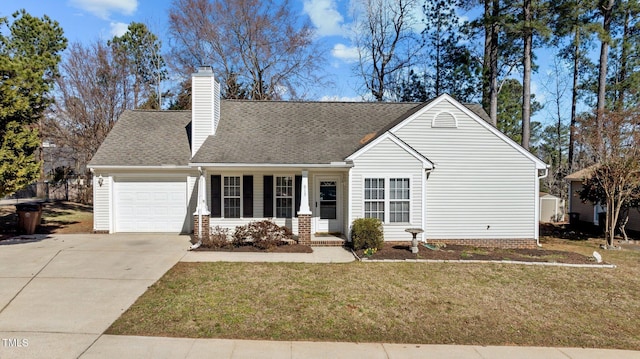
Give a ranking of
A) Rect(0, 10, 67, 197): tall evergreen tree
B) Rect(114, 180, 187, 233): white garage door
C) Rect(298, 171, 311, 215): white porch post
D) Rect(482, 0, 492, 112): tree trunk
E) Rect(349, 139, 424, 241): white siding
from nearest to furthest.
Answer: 1. Rect(0, 10, 67, 197): tall evergreen tree
2. Rect(349, 139, 424, 241): white siding
3. Rect(298, 171, 311, 215): white porch post
4. Rect(114, 180, 187, 233): white garage door
5. Rect(482, 0, 492, 112): tree trunk

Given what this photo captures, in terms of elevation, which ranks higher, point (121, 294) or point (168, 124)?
point (168, 124)

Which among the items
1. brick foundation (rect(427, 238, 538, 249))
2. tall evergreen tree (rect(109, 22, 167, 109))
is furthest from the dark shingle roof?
tall evergreen tree (rect(109, 22, 167, 109))

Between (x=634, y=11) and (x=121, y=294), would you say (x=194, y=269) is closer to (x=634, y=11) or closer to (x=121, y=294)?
(x=121, y=294)

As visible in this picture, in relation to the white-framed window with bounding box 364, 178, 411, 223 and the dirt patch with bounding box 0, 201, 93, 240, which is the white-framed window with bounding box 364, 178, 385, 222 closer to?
the white-framed window with bounding box 364, 178, 411, 223

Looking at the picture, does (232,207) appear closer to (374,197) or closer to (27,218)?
(374,197)

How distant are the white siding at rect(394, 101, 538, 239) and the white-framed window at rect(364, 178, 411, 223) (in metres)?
1.22

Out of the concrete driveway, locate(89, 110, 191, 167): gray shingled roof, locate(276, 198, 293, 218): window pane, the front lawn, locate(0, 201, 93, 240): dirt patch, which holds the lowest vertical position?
the front lawn

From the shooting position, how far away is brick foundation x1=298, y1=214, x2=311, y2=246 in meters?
11.5

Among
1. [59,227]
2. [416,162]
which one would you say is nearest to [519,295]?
[416,162]

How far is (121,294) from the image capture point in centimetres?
694

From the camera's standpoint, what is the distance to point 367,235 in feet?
35.1

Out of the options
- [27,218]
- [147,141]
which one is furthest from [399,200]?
[27,218]

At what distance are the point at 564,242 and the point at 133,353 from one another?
15444mm

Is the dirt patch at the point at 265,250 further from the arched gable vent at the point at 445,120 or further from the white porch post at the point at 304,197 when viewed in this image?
the arched gable vent at the point at 445,120
